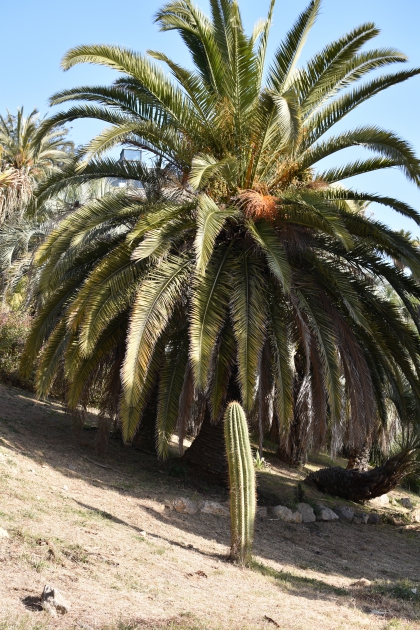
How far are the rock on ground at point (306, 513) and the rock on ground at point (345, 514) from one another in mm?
1017

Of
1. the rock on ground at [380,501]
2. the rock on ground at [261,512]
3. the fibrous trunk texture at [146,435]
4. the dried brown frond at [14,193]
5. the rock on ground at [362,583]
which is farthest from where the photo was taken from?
the rock on ground at [380,501]

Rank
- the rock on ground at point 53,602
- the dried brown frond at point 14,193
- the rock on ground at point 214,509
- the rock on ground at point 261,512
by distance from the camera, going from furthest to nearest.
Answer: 1. the dried brown frond at point 14,193
2. the rock on ground at point 261,512
3. the rock on ground at point 214,509
4. the rock on ground at point 53,602

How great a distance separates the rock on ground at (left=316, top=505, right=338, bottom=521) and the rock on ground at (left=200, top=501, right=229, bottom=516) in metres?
2.34

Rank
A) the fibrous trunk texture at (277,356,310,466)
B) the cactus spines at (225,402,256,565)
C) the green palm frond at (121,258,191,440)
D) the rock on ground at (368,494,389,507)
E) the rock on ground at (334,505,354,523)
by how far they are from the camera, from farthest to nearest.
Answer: the rock on ground at (368,494,389,507) < the rock on ground at (334,505,354,523) < the fibrous trunk texture at (277,356,310,466) < the green palm frond at (121,258,191,440) < the cactus spines at (225,402,256,565)

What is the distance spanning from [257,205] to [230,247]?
958mm

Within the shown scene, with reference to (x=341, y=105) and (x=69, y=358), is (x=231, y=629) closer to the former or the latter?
(x=69, y=358)

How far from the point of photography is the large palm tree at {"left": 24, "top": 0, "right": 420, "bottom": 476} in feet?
32.0

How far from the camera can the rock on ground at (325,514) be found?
11930 mm

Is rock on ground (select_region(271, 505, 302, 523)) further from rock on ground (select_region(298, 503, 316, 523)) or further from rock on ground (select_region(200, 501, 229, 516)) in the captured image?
rock on ground (select_region(200, 501, 229, 516))

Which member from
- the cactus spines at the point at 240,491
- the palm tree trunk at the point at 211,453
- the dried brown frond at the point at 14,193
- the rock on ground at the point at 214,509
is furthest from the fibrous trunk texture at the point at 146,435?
the cactus spines at the point at 240,491

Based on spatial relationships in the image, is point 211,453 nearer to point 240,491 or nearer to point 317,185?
point 240,491

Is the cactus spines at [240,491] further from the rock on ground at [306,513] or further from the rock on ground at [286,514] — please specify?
the rock on ground at [306,513]

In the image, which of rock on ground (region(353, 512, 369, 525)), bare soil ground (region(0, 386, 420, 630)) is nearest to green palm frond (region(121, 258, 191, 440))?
bare soil ground (region(0, 386, 420, 630))

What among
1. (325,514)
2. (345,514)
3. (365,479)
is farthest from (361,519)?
(365,479)
